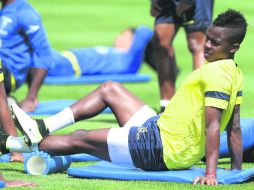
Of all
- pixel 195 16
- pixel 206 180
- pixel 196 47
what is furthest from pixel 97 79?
pixel 206 180

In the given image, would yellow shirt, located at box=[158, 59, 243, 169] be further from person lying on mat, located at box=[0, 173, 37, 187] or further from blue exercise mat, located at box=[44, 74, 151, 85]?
blue exercise mat, located at box=[44, 74, 151, 85]

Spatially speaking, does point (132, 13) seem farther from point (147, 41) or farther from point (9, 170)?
point (9, 170)

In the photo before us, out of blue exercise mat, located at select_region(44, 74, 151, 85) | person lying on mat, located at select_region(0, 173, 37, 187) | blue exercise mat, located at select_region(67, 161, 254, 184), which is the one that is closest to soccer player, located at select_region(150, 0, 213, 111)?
blue exercise mat, located at select_region(67, 161, 254, 184)

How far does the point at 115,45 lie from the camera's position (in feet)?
46.2

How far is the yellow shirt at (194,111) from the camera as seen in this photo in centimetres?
623

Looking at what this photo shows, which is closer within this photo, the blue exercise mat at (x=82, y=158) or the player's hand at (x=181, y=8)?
the blue exercise mat at (x=82, y=158)

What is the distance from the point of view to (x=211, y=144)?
614cm

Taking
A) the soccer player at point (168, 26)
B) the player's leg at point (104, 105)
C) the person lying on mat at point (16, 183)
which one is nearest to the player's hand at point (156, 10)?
the soccer player at point (168, 26)

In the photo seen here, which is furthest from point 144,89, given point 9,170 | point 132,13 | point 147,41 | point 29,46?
point 132,13

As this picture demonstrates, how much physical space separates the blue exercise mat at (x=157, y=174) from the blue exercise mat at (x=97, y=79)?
6.28 meters

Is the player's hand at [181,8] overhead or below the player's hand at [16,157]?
overhead

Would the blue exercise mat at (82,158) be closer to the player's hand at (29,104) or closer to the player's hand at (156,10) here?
the player's hand at (156,10)

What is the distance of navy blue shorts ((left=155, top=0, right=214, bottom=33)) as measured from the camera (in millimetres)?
9578

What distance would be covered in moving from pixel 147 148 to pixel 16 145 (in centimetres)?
101
